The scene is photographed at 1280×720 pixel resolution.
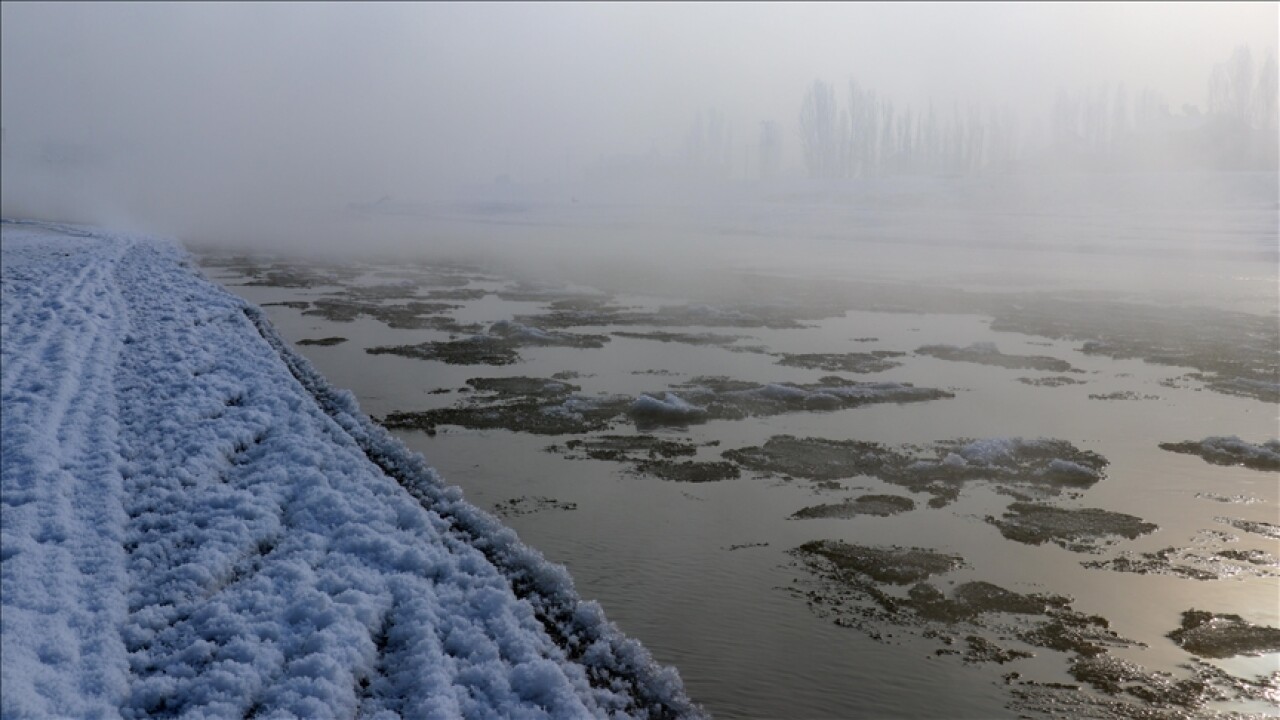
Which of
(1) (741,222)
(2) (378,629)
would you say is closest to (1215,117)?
(1) (741,222)

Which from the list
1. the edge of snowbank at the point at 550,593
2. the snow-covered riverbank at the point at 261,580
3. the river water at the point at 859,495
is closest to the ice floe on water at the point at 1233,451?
the river water at the point at 859,495

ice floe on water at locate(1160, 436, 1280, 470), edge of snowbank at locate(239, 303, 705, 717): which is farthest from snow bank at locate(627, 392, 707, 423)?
ice floe on water at locate(1160, 436, 1280, 470)

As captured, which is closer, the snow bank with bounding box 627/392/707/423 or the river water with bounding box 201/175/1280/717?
the river water with bounding box 201/175/1280/717

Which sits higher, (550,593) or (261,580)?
(261,580)

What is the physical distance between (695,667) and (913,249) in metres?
40.2

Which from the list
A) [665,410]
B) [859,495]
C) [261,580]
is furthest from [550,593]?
[665,410]

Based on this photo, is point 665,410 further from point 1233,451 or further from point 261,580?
point 261,580

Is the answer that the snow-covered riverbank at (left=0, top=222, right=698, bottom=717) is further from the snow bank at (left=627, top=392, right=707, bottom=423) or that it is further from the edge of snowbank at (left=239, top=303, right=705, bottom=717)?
the snow bank at (left=627, top=392, right=707, bottom=423)

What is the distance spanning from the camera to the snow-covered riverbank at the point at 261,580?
4.79 m

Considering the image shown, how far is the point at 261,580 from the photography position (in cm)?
585

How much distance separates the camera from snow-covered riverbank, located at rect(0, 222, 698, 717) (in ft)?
15.7

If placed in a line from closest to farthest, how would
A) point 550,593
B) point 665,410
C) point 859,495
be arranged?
1. point 550,593
2. point 859,495
3. point 665,410

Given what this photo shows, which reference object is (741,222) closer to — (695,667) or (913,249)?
(913,249)

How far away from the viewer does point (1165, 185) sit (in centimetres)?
7281
